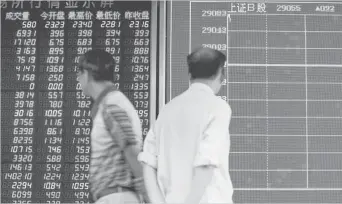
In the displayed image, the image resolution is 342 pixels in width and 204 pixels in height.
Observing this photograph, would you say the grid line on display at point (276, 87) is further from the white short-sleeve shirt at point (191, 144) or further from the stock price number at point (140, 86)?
the white short-sleeve shirt at point (191, 144)

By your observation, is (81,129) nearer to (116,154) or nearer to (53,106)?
(53,106)

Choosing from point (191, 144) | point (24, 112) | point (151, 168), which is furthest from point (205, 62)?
point (24, 112)

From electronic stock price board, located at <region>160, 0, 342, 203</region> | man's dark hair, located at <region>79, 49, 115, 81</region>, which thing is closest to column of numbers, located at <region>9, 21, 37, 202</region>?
electronic stock price board, located at <region>160, 0, 342, 203</region>

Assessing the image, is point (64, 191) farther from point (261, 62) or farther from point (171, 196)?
point (171, 196)

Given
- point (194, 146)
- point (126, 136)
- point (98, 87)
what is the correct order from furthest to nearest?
point (98, 87) → point (126, 136) → point (194, 146)

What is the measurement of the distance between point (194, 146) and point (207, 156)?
4.6 inches

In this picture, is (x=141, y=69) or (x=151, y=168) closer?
(x=151, y=168)

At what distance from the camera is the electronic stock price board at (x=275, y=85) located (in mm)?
4465

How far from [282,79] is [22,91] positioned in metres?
1.58

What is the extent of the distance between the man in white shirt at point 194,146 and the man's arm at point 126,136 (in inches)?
3.4

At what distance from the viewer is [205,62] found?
243 cm

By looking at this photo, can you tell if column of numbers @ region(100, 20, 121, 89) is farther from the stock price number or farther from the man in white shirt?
the man in white shirt

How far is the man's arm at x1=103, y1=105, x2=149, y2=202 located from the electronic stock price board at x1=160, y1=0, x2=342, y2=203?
1.86m

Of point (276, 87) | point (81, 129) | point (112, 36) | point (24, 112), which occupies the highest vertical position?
point (112, 36)
